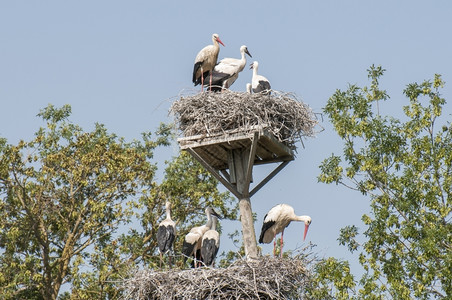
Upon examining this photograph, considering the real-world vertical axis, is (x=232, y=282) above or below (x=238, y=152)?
below

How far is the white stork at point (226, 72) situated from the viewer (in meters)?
15.6

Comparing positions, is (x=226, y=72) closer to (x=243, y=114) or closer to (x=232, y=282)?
(x=243, y=114)

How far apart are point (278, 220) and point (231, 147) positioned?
1.62 metres

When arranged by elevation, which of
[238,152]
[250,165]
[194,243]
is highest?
[238,152]

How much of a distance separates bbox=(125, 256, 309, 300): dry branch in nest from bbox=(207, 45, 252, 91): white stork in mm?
4162

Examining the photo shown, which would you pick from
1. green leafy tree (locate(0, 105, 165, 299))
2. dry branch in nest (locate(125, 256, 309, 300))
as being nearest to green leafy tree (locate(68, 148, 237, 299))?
green leafy tree (locate(0, 105, 165, 299))

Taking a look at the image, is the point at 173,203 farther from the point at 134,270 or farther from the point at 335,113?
the point at 134,270

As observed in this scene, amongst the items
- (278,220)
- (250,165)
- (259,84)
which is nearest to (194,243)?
(278,220)

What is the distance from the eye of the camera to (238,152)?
→ 1331cm

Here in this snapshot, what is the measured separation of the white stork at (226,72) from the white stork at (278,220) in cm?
252

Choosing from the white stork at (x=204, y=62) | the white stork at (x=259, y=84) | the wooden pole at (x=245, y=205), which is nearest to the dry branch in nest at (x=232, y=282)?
the wooden pole at (x=245, y=205)

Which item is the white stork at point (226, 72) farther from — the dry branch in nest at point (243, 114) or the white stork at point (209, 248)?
the white stork at point (209, 248)

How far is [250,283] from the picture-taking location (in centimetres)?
1200

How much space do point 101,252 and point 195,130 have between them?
7990 mm
